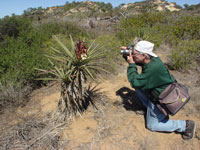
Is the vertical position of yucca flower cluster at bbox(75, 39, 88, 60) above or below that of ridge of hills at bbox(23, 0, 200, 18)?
below

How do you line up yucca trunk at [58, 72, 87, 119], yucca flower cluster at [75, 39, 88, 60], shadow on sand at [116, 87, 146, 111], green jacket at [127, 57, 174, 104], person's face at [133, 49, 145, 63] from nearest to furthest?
green jacket at [127, 57, 174, 104] → person's face at [133, 49, 145, 63] → yucca flower cluster at [75, 39, 88, 60] → yucca trunk at [58, 72, 87, 119] → shadow on sand at [116, 87, 146, 111]

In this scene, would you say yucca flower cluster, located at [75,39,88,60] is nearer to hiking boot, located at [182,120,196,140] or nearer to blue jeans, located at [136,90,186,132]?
blue jeans, located at [136,90,186,132]

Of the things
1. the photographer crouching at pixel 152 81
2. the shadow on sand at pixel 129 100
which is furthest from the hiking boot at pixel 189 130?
the shadow on sand at pixel 129 100

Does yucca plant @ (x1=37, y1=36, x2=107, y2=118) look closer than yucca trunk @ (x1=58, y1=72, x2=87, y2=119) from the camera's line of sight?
Yes

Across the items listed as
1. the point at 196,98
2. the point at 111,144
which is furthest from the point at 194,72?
the point at 111,144

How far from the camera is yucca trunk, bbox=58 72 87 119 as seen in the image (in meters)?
2.49

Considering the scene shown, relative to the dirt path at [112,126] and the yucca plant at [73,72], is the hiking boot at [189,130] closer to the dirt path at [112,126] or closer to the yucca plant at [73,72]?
the dirt path at [112,126]

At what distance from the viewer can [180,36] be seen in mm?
7094

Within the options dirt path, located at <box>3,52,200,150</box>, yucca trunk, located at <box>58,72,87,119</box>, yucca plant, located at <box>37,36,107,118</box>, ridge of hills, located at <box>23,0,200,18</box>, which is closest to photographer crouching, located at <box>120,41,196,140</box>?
dirt path, located at <box>3,52,200,150</box>

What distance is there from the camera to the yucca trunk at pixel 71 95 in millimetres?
2490

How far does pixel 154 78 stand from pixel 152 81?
49 mm

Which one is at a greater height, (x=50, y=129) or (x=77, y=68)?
(x=77, y=68)

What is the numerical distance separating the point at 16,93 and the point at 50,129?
1337mm

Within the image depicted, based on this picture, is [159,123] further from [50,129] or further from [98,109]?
[50,129]
